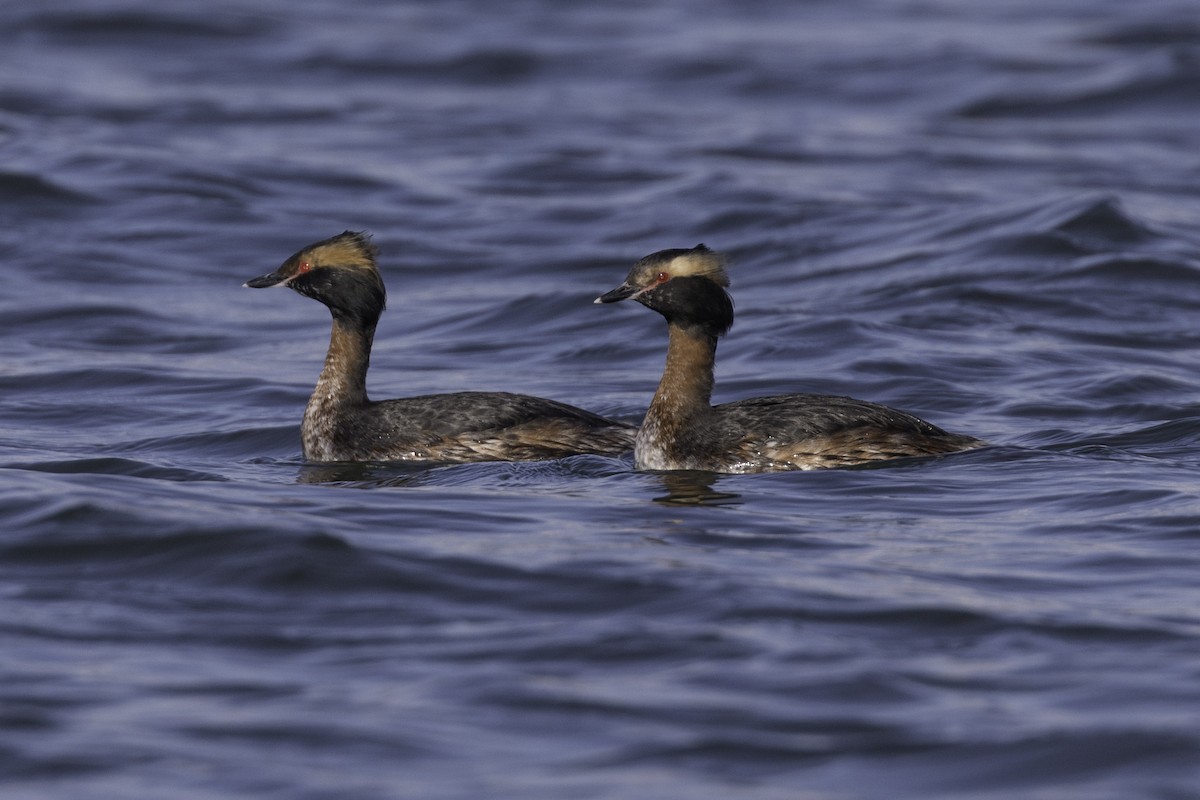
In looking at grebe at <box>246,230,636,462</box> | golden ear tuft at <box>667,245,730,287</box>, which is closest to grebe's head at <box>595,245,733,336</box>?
golden ear tuft at <box>667,245,730,287</box>

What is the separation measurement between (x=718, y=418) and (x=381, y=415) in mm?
2031

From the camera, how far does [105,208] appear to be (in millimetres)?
22125

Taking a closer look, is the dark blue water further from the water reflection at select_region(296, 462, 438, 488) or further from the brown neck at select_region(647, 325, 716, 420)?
the brown neck at select_region(647, 325, 716, 420)

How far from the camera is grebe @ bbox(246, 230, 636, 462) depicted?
1207 cm

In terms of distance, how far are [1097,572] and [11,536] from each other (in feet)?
16.4

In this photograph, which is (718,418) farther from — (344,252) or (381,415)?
(344,252)

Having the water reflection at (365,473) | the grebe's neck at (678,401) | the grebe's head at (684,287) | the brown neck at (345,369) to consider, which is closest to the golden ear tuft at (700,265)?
the grebe's head at (684,287)

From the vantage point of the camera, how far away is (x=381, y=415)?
12.4m

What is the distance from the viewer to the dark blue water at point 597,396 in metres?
7.43

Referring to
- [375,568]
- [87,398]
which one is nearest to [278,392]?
[87,398]

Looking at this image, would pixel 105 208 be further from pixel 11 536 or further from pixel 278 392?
pixel 11 536

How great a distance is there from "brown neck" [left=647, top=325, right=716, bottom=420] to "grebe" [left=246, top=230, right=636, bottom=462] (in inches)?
21.6

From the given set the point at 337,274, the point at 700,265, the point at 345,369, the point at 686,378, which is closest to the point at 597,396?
the point at 345,369

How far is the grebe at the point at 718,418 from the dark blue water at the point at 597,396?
24 cm
